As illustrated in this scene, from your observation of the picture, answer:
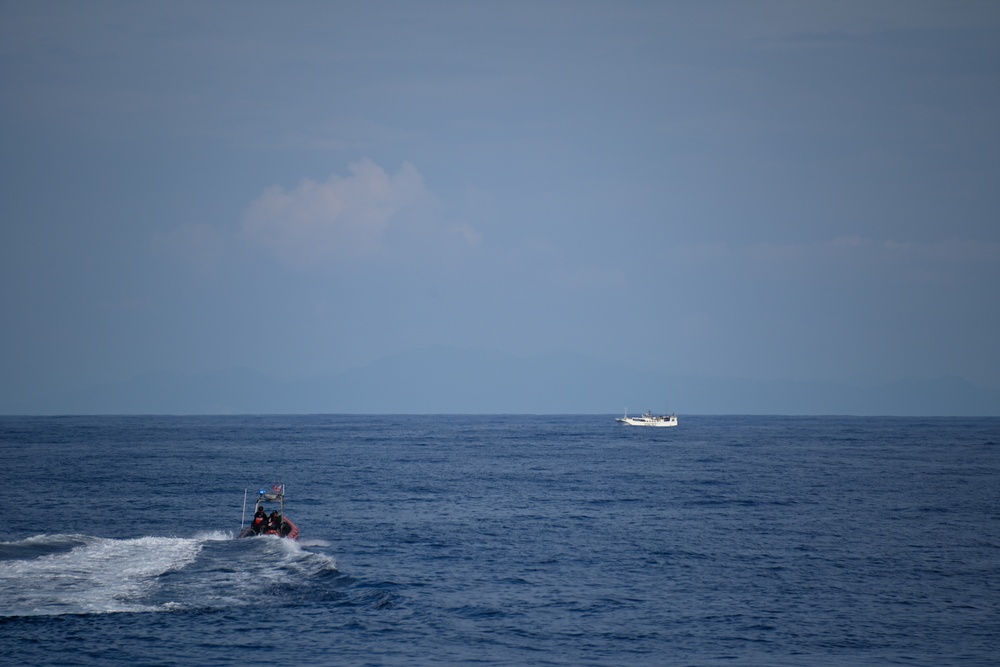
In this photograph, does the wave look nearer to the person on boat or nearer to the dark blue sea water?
the dark blue sea water

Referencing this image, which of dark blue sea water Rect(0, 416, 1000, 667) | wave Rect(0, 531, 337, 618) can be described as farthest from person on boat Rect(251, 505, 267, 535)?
dark blue sea water Rect(0, 416, 1000, 667)

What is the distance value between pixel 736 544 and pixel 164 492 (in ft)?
160

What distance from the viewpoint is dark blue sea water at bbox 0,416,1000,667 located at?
106ft

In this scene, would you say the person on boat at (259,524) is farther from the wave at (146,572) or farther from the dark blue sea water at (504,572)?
the dark blue sea water at (504,572)

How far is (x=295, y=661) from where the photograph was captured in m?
30.6

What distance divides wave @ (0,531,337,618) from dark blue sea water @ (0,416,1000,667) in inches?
7.4

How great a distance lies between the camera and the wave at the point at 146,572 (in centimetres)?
3756

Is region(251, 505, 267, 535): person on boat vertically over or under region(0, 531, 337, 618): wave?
over

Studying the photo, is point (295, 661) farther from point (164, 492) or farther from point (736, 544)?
point (164, 492)

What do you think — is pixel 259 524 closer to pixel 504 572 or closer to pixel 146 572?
pixel 146 572

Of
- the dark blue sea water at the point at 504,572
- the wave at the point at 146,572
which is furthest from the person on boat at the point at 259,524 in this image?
the dark blue sea water at the point at 504,572

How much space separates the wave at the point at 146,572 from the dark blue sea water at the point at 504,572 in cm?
19

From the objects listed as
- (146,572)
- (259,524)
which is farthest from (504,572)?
(259,524)

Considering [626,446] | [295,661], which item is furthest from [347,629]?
[626,446]
